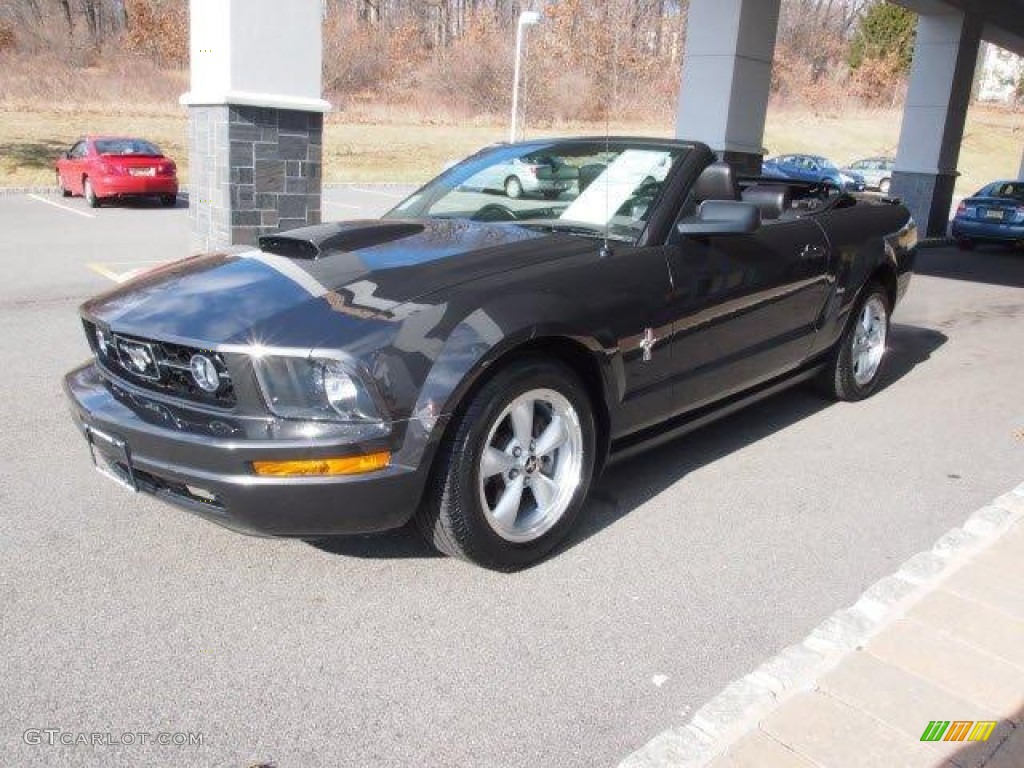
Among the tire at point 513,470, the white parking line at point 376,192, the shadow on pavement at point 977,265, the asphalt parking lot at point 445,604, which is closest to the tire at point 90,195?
the white parking line at point 376,192

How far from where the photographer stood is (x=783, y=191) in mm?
5266

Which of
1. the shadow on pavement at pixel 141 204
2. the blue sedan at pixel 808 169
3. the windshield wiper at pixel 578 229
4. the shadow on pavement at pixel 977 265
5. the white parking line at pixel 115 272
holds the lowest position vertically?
the shadow on pavement at pixel 141 204

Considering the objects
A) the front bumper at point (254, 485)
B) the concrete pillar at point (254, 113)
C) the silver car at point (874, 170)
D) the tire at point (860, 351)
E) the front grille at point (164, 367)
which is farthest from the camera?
the silver car at point (874, 170)

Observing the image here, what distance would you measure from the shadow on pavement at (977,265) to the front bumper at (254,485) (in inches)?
417

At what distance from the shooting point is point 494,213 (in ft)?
14.3

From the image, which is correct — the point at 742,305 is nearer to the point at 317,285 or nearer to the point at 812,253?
the point at 812,253

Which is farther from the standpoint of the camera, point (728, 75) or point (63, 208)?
point (63, 208)

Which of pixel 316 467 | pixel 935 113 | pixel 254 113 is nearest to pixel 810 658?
pixel 316 467

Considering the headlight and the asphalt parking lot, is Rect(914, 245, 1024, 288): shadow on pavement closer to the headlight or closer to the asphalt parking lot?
the asphalt parking lot

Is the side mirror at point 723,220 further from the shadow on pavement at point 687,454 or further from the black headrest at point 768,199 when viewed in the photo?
the shadow on pavement at point 687,454

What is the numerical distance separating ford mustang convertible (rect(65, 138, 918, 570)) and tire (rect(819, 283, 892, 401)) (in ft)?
3.26

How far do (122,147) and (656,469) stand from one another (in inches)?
666

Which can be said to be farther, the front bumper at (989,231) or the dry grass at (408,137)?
the dry grass at (408,137)

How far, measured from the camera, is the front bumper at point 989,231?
53.1 ft
